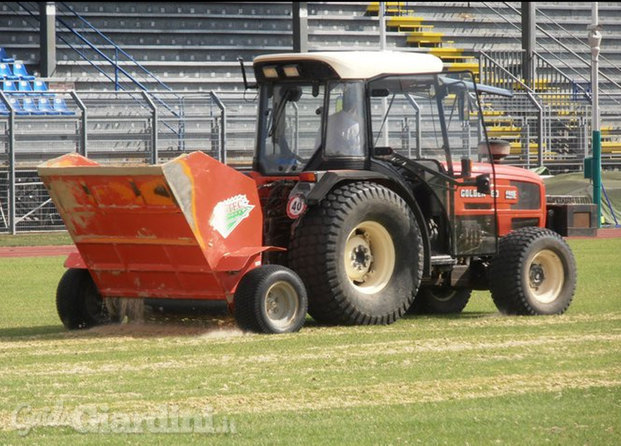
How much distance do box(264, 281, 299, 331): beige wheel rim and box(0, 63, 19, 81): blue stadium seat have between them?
18128 millimetres

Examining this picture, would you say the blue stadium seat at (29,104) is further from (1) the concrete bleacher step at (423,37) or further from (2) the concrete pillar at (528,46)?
(2) the concrete pillar at (528,46)

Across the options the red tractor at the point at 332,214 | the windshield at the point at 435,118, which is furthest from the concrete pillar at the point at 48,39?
the windshield at the point at 435,118

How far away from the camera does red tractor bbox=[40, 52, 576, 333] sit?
9484 millimetres

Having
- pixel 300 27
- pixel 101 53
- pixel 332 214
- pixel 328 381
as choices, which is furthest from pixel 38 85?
pixel 328 381

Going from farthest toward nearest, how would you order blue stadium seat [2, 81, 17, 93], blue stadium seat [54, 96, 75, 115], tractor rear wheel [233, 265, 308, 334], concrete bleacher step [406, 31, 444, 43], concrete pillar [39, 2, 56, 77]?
1. concrete bleacher step [406, 31, 444, 43]
2. concrete pillar [39, 2, 56, 77]
3. blue stadium seat [2, 81, 17, 93]
4. blue stadium seat [54, 96, 75, 115]
5. tractor rear wheel [233, 265, 308, 334]

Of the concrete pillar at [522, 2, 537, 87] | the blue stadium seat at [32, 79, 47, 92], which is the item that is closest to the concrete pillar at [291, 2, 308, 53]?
the concrete pillar at [522, 2, 537, 87]

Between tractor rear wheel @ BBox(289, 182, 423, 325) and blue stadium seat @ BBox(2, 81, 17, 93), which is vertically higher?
blue stadium seat @ BBox(2, 81, 17, 93)

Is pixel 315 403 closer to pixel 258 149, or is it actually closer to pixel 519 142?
pixel 258 149

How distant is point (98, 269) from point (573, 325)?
3.62 m

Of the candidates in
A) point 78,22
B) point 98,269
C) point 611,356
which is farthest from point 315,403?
point 78,22

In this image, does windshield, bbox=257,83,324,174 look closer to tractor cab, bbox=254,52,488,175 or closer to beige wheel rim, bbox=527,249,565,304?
tractor cab, bbox=254,52,488,175

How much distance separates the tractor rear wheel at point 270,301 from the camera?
932 cm

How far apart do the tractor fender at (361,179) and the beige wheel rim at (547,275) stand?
3.82 ft

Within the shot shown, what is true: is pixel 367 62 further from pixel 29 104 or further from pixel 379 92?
pixel 29 104
